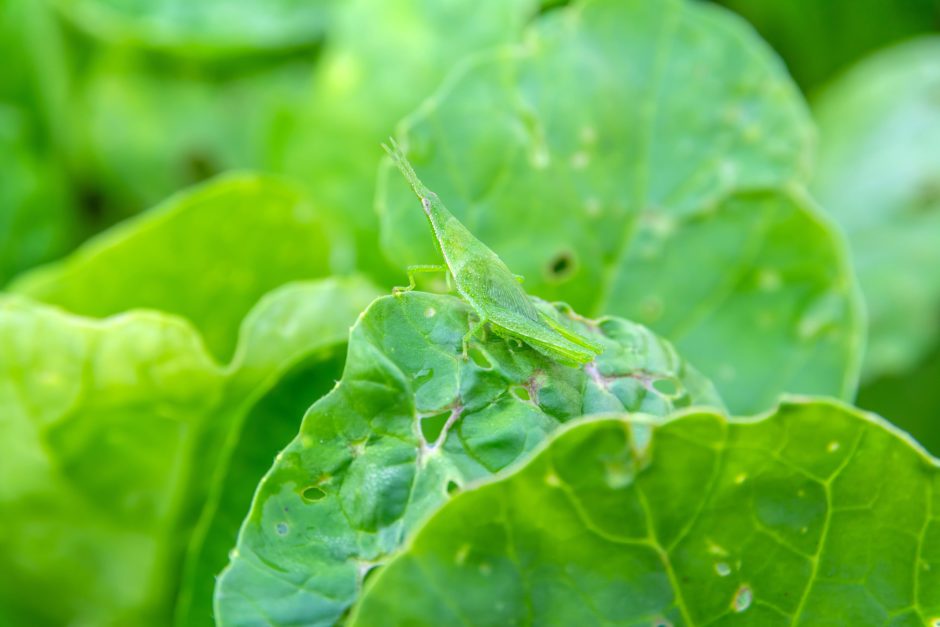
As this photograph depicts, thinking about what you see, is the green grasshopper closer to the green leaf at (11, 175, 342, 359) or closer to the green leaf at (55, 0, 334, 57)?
the green leaf at (11, 175, 342, 359)

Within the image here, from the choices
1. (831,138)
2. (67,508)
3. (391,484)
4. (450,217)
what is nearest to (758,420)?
(391,484)

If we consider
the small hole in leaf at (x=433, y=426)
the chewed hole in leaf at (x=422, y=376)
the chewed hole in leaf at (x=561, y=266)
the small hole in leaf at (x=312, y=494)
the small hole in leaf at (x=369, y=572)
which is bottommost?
the chewed hole in leaf at (x=561, y=266)

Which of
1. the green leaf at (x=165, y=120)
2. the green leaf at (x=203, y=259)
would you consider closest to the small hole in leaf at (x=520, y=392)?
the green leaf at (x=203, y=259)

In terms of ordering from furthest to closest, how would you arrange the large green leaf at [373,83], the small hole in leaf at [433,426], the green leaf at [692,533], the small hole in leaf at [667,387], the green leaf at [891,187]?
the green leaf at [891,187] → the large green leaf at [373,83] → the small hole in leaf at [667,387] → the small hole in leaf at [433,426] → the green leaf at [692,533]

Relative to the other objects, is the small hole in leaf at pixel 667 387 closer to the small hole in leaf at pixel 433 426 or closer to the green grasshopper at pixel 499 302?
the green grasshopper at pixel 499 302

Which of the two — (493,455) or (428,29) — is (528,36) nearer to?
(428,29)

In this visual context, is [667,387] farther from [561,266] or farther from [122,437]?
[122,437]

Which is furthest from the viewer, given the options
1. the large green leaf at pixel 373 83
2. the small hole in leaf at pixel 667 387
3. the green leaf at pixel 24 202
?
the green leaf at pixel 24 202
